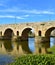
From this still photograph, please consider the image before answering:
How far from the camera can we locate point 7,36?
63125mm

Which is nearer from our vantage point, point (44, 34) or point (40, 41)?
point (40, 41)

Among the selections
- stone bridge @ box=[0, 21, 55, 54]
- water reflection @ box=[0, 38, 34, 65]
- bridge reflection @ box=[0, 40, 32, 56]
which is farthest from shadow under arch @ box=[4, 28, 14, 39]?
water reflection @ box=[0, 38, 34, 65]

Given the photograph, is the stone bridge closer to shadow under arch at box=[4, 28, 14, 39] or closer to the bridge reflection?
shadow under arch at box=[4, 28, 14, 39]

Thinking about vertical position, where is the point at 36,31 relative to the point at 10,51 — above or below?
above

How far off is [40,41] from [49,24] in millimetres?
5168

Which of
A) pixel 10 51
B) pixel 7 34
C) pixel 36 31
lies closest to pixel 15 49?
pixel 10 51

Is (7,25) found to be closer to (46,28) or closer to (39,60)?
(46,28)

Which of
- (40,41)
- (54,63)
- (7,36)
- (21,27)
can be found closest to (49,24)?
(40,41)

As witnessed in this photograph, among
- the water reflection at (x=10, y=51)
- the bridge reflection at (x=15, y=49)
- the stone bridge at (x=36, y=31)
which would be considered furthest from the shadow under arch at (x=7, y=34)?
the water reflection at (x=10, y=51)

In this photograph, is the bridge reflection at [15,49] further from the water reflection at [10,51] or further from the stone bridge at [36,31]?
the stone bridge at [36,31]

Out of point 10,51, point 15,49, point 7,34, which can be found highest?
point 7,34

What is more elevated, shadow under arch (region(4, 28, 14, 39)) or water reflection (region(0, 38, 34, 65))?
shadow under arch (region(4, 28, 14, 39))

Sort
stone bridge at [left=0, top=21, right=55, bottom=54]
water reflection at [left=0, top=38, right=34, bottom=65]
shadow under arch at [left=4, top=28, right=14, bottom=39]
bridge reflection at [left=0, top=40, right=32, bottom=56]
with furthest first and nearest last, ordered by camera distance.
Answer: shadow under arch at [left=4, top=28, right=14, bottom=39] < stone bridge at [left=0, top=21, right=55, bottom=54] < bridge reflection at [left=0, top=40, right=32, bottom=56] < water reflection at [left=0, top=38, right=34, bottom=65]

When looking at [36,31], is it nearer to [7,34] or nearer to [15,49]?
[15,49]
